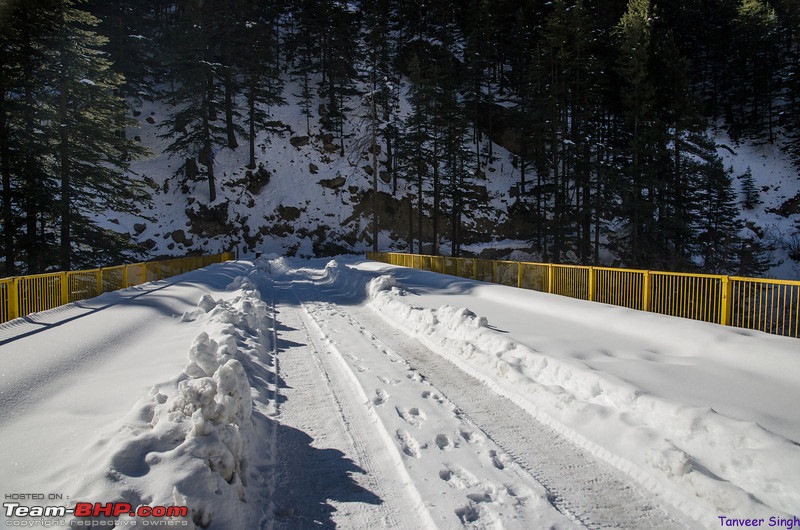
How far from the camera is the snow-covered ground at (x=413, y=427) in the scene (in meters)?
3.13

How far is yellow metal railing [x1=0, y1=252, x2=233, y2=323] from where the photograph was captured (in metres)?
8.52

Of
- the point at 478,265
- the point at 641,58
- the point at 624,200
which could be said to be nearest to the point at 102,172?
the point at 478,265

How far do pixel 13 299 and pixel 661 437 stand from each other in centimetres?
1153

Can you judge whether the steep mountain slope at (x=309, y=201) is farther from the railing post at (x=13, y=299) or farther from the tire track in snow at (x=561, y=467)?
the tire track in snow at (x=561, y=467)

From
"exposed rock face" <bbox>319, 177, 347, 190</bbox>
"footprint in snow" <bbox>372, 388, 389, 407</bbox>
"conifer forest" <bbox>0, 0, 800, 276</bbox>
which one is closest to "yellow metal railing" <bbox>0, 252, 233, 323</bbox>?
"conifer forest" <bbox>0, 0, 800, 276</bbox>

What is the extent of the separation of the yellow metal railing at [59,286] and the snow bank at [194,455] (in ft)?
21.1

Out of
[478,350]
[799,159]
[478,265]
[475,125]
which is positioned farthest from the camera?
[475,125]

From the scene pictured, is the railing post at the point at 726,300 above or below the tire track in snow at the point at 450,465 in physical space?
above

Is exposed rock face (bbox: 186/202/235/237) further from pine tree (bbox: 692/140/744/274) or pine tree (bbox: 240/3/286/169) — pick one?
pine tree (bbox: 692/140/744/274)

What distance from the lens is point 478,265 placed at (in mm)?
17922

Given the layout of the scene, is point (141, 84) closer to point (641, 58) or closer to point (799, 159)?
point (641, 58)

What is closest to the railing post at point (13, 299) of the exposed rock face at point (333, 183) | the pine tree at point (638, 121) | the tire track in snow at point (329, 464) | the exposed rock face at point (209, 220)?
the tire track in snow at point (329, 464)

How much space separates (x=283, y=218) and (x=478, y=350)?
39988 mm

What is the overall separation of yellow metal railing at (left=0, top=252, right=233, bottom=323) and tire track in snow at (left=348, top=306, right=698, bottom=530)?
8.77 meters
